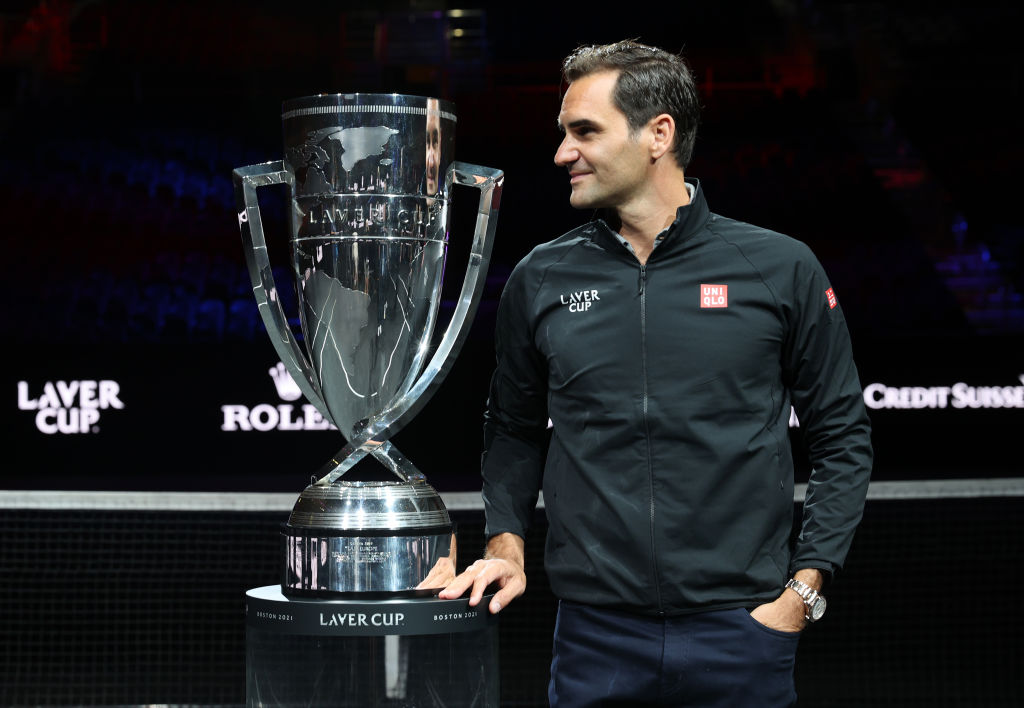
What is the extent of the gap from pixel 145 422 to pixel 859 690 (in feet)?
8.09

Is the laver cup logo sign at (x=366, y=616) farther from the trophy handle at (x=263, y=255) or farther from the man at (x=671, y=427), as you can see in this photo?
the trophy handle at (x=263, y=255)

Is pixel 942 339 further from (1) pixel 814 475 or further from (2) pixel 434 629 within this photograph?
(2) pixel 434 629

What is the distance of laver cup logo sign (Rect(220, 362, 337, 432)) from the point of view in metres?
4.09

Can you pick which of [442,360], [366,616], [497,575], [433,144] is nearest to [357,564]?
[366,616]

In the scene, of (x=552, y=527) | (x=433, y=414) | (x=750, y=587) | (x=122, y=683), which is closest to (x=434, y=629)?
(x=552, y=527)

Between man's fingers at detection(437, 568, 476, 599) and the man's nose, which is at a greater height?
the man's nose

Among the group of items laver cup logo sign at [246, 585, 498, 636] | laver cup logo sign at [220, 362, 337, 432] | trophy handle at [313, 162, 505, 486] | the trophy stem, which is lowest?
laver cup logo sign at [246, 585, 498, 636]

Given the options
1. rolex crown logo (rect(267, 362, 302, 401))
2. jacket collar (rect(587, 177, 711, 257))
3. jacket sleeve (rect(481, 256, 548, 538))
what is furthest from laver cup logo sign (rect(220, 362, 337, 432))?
jacket collar (rect(587, 177, 711, 257))

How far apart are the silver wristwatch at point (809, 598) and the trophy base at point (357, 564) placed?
1.43ft

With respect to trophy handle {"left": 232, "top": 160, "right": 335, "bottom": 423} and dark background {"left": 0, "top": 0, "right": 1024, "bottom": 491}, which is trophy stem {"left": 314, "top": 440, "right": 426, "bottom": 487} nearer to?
trophy handle {"left": 232, "top": 160, "right": 335, "bottom": 423}

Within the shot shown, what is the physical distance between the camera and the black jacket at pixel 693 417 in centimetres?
165

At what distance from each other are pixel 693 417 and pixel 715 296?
16 centimetres

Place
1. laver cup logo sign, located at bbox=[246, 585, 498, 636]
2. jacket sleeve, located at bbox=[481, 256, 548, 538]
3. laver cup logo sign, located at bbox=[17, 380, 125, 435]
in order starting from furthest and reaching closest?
laver cup logo sign, located at bbox=[17, 380, 125, 435] → jacket sleeve, located at bbox=[481, 256, 548, 538] → laver cup logo sign, located at bbox=[246, 585, 498, 636]

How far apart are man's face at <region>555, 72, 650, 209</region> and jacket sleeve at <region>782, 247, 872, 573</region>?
0.81 ft
